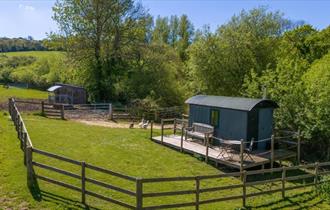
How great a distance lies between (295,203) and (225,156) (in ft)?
13.8

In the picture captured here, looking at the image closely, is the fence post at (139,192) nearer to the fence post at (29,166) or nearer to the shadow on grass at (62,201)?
the shadow on grass at (62,201)

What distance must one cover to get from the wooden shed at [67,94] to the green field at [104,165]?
32.8 ft

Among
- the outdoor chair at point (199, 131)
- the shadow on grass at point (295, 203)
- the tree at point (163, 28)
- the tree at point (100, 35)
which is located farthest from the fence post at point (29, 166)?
the tree at point (163, 28)

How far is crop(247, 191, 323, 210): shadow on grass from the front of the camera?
1004 cm

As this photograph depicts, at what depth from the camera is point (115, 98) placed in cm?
3491

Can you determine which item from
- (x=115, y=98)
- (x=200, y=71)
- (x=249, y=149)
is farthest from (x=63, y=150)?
(x=115, y=98)

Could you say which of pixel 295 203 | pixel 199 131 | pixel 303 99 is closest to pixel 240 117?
pixel 199 131

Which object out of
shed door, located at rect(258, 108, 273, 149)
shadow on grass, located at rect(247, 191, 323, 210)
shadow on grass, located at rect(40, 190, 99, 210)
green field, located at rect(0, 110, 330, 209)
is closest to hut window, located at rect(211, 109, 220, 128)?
shed door, located at rect(258, 108, 273, 149)

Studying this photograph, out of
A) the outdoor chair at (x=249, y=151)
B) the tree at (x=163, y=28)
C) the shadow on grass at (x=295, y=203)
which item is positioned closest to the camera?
the shadow on grass at (x=295, y=203)

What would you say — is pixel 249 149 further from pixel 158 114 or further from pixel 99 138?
pixel 158 114

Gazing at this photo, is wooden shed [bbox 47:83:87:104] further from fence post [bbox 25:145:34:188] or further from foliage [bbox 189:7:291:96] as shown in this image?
fence post [bbox 25:145:34:188]

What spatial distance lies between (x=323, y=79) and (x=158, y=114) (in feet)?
46.1

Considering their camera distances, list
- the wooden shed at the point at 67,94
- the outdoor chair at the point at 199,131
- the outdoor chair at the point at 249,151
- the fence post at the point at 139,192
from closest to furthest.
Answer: the fence post at the point at 139,192
the outdoor chair at the point at 249,151
the outdoor chair at the point at 199,131
the wooden shed at the point at 67,94

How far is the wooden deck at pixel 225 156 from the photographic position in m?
13.6
